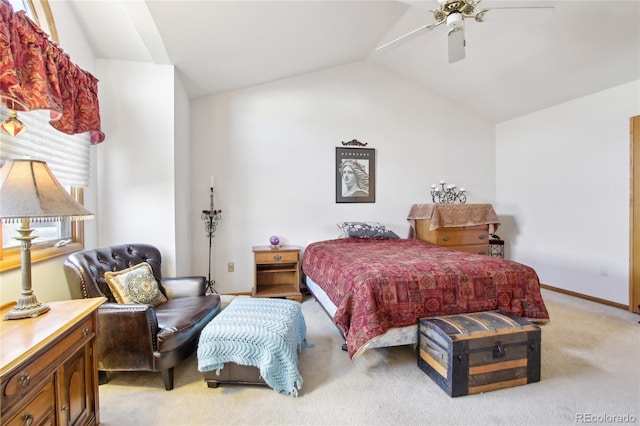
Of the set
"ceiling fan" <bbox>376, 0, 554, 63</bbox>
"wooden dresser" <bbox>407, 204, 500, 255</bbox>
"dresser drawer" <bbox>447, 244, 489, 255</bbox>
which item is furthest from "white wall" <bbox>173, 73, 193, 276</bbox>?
"dresser drawer" <bbox>447, 244, 489, 255</bbox>

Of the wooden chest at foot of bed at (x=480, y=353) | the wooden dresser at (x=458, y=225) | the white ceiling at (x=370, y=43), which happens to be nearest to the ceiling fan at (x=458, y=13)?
the white ceiling at (x=370, y=43)

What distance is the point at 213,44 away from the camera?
266 centimetres

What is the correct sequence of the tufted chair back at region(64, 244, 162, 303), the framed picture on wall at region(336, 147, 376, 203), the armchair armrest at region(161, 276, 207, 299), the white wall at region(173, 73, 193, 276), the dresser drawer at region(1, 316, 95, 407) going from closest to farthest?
1. the dresser drawer at region(1, 316, 95, 407)
2. the tufted chair back at region(64, 244, 162, 303)
3. the armchair armrest at region(161, 276, 207, 299)
4. the white wall at region(173, 73, 193, 276)
5. the framed picture on wall at region(336, 147, 376, 203)

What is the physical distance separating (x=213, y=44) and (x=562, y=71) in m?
3.82

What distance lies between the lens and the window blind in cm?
168

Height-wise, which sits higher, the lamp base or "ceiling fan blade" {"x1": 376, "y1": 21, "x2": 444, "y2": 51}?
"ceiling fan blade" {"x1": 376, "y1": 21, "x2": 444, "y2": 51}

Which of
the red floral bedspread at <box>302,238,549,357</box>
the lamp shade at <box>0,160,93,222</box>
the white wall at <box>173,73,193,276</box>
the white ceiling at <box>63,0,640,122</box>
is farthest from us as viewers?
the white wall at <box>173,73,193,276</box>

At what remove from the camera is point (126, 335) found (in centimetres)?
176

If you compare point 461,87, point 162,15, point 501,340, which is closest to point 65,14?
point 162,15

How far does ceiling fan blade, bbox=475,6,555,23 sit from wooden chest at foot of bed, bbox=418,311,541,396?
202cm

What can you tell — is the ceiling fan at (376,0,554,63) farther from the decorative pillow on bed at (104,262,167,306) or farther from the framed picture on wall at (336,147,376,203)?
the decorative pillow on bed at (104,262,167,306)

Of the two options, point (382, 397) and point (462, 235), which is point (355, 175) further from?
point (382, 397)

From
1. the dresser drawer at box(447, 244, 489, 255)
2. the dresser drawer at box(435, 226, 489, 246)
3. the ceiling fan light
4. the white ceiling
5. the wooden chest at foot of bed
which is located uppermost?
the white ceiling

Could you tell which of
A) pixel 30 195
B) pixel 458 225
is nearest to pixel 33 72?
pixel 30 195
